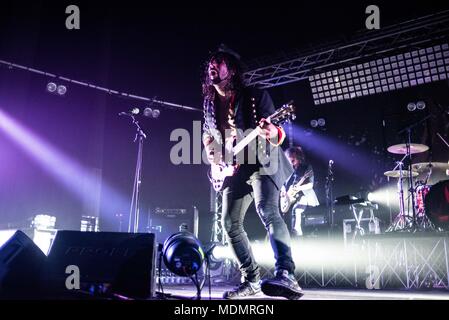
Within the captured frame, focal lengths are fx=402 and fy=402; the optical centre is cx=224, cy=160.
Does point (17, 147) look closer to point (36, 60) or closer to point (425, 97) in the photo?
point (36, 60)

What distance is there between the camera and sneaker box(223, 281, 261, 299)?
3.06 metres

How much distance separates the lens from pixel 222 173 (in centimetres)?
350

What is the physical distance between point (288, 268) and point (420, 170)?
5.71m

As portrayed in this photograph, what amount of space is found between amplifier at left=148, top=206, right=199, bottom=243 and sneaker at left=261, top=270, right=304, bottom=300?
5.09m

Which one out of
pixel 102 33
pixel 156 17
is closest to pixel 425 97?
pixel 156 17

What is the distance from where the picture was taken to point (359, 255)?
5941 millimetres

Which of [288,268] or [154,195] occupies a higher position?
[154,195]

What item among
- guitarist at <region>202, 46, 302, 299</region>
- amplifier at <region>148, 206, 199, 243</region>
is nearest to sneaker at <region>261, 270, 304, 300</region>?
guitarist at <region>202, 46, 302, 299</region>

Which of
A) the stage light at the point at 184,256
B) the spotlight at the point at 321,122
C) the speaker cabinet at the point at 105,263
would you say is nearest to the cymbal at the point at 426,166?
the spotlight at the point at 321,122

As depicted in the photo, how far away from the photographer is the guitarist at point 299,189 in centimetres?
717

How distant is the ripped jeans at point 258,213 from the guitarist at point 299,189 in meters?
3.65

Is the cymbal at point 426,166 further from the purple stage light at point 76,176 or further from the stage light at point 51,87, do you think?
the stage light at point 51,87

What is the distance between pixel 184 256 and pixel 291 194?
15.1 feet
